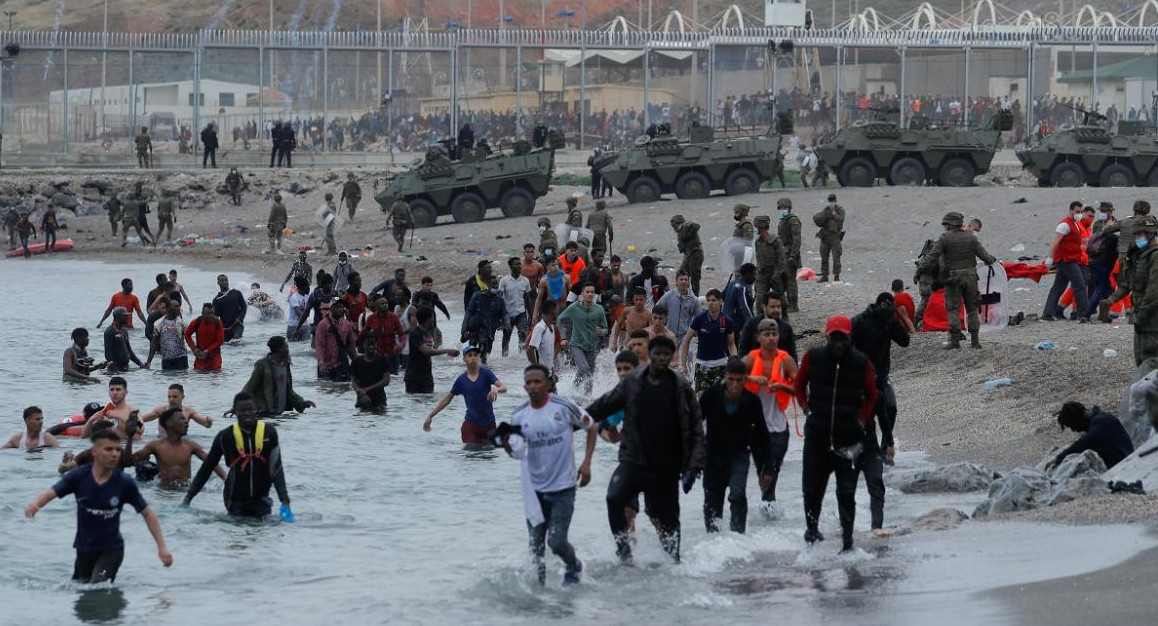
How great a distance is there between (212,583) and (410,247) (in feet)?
75.7

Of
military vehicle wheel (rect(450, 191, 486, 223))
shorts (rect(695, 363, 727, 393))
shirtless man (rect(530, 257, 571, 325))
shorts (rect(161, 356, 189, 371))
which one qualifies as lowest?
shorts (rect(161, 356, 189, 371))

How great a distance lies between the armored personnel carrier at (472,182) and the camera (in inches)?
1384

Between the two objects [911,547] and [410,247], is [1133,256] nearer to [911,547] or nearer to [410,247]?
[911,547]

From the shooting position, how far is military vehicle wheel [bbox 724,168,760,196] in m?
35.4

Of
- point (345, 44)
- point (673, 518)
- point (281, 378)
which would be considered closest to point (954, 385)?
point (281, 378)

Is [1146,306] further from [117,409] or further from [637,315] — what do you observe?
[117,409]

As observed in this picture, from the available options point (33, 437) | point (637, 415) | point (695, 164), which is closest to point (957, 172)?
point (695, 164)

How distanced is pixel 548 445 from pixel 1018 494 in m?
3.05

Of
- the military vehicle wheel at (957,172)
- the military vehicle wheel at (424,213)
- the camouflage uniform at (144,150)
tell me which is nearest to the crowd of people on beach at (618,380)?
the military vehicle wheel at (424,213)

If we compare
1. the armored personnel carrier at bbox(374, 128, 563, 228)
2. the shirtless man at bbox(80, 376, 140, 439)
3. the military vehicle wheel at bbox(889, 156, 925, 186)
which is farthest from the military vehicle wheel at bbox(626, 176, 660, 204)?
the shirtless man at bbox(80, 376, 140, 439)

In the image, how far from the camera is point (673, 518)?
9016 millimetres

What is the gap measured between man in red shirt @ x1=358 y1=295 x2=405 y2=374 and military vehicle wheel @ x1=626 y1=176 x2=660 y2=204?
733 inches

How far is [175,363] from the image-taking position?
61.9 ft

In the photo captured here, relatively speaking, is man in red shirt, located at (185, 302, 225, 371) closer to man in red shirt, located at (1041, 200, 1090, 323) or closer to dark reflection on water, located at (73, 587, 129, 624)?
man in red shirt, located at (1041, 200, 1090, 323)
